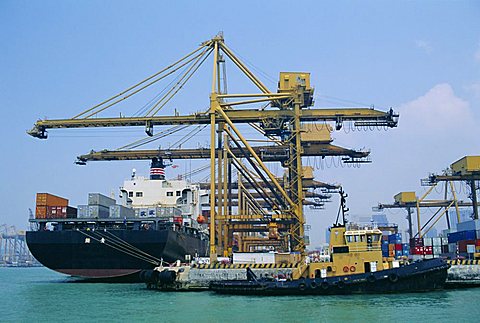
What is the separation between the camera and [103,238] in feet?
112

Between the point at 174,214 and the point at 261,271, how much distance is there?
11.6 meters

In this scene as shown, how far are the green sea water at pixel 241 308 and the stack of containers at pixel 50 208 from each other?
32.0 feet

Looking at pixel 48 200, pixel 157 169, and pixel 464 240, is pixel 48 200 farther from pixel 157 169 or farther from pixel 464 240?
pixel 464 240

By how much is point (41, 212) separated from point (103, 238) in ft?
20.0

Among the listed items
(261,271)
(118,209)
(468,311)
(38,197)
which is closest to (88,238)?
(118,209)

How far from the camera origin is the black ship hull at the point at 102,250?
34.2 metres

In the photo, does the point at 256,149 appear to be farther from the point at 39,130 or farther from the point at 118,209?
the point at 39,130

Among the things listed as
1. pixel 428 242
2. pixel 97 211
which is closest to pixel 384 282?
pixel 97 211

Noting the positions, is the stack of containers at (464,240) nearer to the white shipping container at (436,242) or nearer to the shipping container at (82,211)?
the white shipping container at (436,242)

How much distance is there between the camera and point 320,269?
26172 millimetres

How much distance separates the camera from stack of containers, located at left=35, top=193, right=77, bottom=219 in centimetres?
3641

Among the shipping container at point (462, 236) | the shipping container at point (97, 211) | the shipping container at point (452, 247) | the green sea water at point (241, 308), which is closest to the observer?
the green sea water at point (241, 308)

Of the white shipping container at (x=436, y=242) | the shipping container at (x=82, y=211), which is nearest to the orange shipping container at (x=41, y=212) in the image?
the shipping container at (x=82, y=211)

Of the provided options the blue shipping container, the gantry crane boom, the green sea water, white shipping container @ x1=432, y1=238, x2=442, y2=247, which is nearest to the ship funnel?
the gantry crane boom
